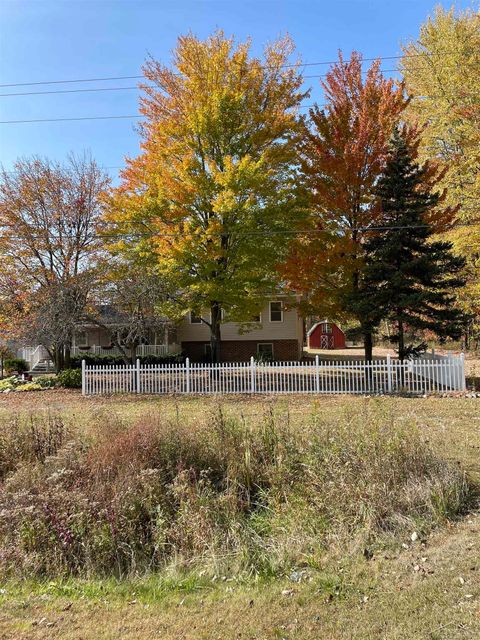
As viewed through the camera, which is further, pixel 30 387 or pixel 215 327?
pixel 215 327

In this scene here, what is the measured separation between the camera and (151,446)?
5.89 m

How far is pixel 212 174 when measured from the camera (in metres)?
16.2

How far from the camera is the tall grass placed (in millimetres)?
4477

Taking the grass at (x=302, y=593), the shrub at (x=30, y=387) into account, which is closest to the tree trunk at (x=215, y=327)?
the shrub at (x=30, y=387)

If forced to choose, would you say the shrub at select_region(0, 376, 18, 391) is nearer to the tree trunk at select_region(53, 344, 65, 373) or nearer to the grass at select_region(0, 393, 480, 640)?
the tree trunk at select_region(53, 344, 65, 373)

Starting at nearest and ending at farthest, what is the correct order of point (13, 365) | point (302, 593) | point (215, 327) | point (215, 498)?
point (302, 593) → point (215, 498) → point (215, 327) → point (13, 365)

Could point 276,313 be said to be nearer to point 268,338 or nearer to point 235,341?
point 268,338

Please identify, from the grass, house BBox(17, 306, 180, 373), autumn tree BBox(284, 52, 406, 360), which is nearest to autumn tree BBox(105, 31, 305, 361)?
autumn tree BBox(284, 52, 406, 360)

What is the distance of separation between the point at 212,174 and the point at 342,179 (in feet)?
15.4

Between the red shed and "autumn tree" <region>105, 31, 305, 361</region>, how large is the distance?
27.8m

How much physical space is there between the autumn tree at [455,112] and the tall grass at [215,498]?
1303 centimetres

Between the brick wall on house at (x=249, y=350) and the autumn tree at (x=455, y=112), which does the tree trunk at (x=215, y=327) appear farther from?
the autumn tree at (x=455, y=112)

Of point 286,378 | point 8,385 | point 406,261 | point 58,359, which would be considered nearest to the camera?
point 286,378

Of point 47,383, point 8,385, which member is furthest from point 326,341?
point 8,385
